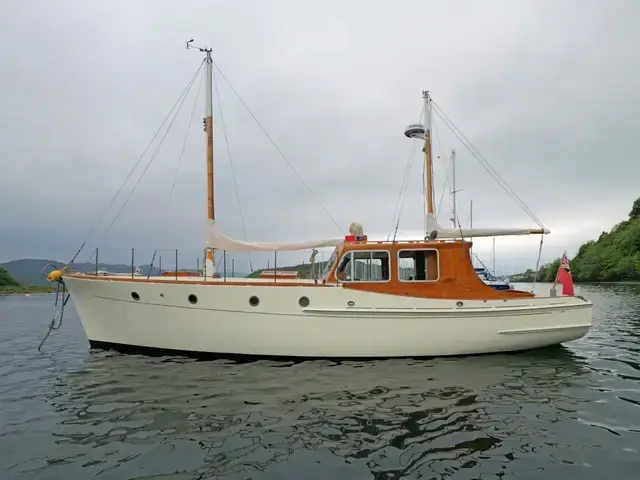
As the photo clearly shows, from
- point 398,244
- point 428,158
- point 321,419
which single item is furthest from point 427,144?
point 321,419

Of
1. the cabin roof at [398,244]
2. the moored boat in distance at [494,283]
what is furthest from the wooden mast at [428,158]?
the cabin roof at [398,244]

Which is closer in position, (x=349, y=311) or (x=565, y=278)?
(x=349, y=311)

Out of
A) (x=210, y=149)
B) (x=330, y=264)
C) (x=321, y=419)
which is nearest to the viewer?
(x=321, y=419)

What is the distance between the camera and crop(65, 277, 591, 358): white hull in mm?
9688

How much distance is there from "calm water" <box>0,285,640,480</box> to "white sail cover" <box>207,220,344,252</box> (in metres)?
3.36

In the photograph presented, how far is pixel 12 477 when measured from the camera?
472 cm

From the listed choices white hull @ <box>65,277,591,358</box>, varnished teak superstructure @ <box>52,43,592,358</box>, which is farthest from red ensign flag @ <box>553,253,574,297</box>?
white hull @ <box>65,277,591,358</box>

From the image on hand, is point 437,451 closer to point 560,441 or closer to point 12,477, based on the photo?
point 560,441

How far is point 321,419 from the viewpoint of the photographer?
6441 millimetres

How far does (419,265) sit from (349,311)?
7.60ft

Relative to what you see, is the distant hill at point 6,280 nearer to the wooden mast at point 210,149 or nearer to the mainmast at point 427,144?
the wooden mast at point 210,149

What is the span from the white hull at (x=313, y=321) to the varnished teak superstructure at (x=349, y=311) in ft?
0.08

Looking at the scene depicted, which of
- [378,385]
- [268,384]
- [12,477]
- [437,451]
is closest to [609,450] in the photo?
[437,451]

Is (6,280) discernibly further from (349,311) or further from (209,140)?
(349,311)
